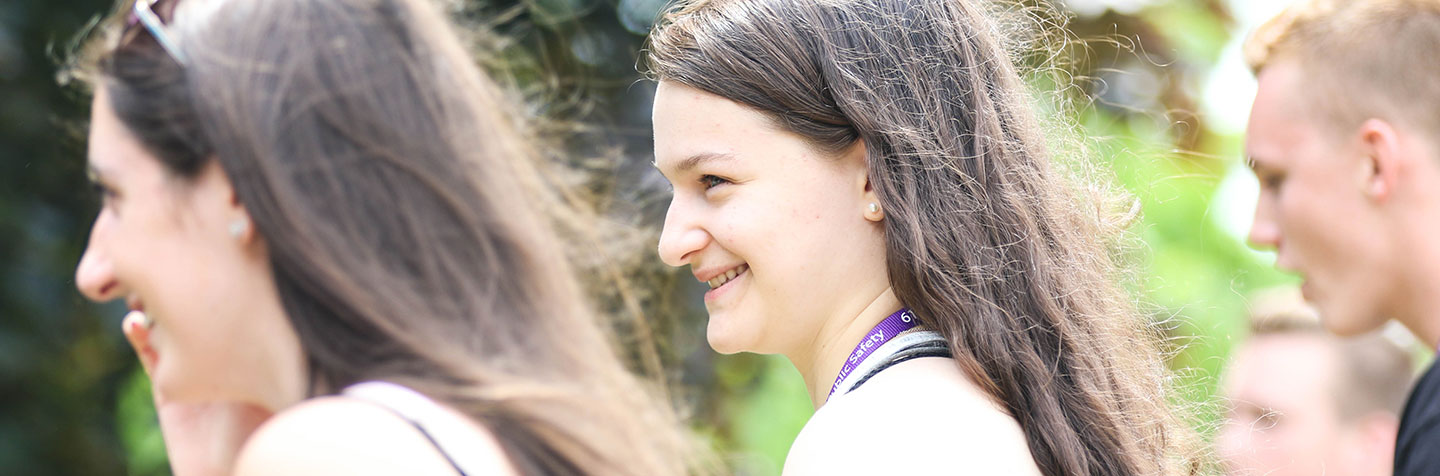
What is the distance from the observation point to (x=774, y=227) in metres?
2.17

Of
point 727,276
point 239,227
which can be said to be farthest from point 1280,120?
point 239,227

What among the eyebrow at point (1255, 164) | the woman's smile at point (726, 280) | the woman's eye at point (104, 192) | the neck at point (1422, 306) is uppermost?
the woman's eye at point (104, 192)

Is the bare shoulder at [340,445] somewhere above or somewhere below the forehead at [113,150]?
below

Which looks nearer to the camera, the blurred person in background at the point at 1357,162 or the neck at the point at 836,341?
the neck at the point at 836,341

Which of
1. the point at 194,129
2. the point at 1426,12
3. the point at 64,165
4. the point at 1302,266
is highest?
the point at 194,129

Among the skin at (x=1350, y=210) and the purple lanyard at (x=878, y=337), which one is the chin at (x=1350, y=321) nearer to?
the skin at (x=1350, y=210)

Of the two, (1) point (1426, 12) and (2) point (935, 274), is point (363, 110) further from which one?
(1) point (1426, 12)

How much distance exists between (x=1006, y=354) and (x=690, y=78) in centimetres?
76

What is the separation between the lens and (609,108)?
499 cm

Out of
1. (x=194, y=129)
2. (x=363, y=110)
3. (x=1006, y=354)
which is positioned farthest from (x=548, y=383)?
(x=1006, y=354)

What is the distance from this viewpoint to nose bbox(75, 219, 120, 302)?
144 cm

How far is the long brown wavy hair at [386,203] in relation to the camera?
1.30 meters

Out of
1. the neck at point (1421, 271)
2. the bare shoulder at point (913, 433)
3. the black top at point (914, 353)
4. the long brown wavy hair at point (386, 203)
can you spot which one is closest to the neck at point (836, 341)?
the black top at point (914, 353)

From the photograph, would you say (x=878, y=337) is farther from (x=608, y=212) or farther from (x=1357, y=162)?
(x=608, y=212)
